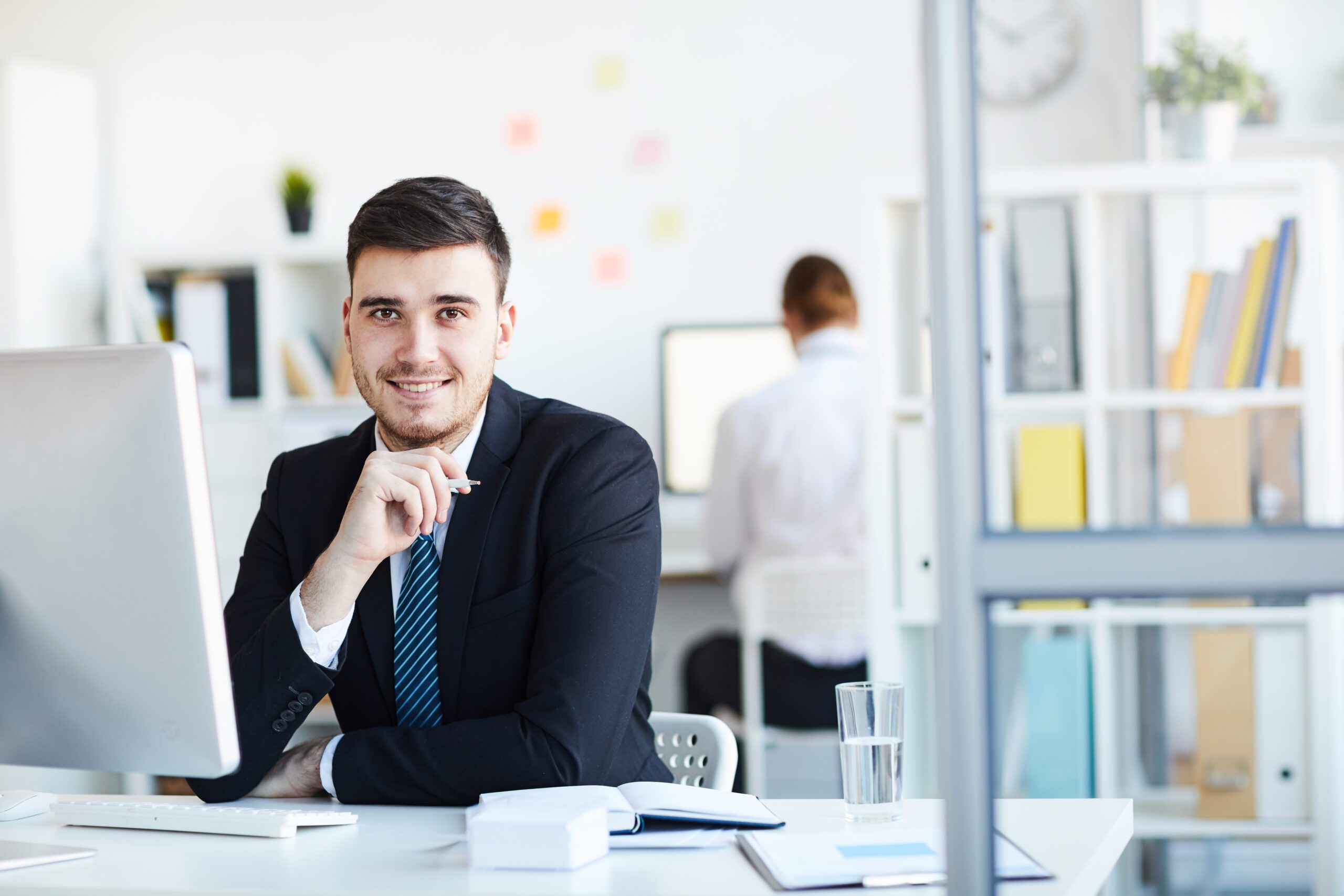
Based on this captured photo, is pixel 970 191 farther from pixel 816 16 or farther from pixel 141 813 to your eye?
pixel 816 16

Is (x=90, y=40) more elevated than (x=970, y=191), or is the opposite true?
(x=90, y=40)

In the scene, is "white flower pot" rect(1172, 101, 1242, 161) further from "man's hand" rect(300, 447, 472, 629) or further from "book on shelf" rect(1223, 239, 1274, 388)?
"man's hand" rect(300, 447, 472, 629)

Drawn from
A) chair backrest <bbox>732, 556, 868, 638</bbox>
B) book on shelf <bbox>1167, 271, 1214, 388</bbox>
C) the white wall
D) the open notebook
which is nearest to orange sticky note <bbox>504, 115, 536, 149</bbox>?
the white wall

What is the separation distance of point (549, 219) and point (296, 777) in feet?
9.49

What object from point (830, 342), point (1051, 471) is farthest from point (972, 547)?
point (830, 342)

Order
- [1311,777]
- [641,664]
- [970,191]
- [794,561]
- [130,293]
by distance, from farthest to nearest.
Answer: [130,293] → [794,561] → [1311,777] → [641,664] → [970,191]

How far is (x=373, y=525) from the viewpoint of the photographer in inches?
55.1

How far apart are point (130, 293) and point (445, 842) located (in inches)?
123

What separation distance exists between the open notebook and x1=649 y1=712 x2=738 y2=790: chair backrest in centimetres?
28

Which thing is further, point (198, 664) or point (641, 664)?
point (641, 664)

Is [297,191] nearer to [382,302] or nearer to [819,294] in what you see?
[819,294]

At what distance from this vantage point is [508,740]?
136cm

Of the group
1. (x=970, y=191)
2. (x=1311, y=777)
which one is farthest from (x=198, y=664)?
(x=1311, y=777)

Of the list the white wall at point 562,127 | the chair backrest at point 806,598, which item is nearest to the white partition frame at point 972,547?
the chair backrest at point 806,598
